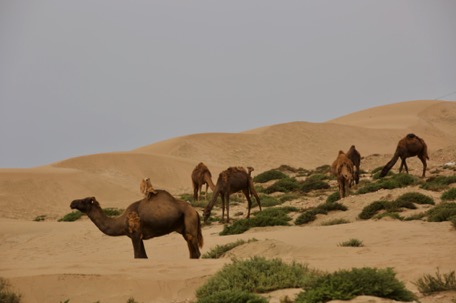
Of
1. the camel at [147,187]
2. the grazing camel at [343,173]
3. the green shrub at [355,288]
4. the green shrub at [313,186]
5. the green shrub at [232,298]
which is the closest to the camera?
the green shrub at [355,288]

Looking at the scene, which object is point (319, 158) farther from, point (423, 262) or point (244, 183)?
point (423, 262)

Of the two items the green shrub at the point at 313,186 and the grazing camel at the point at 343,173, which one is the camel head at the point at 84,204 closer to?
the grazing camel at the point at 343,173

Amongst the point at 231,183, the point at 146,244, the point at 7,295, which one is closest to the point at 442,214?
the point at 231,183

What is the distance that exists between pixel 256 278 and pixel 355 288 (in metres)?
1.94

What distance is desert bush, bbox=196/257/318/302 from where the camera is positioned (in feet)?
30.9

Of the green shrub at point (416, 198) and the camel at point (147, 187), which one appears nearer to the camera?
the camel at point (147, 187)

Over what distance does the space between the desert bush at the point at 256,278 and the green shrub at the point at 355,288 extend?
733mm

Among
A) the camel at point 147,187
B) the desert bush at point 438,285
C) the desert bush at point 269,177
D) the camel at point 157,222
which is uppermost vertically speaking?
the desert bush at point 269,177

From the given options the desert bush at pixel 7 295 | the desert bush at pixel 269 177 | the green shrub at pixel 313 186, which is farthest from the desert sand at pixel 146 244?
the desert bush at pixel 269 177

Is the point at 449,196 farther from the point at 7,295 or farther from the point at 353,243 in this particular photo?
the point at 7,295

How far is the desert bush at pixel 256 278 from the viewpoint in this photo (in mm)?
9422

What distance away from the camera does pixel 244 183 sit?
2286 centimetres

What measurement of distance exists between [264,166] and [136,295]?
61.4 m

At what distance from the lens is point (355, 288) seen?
26.9ft
